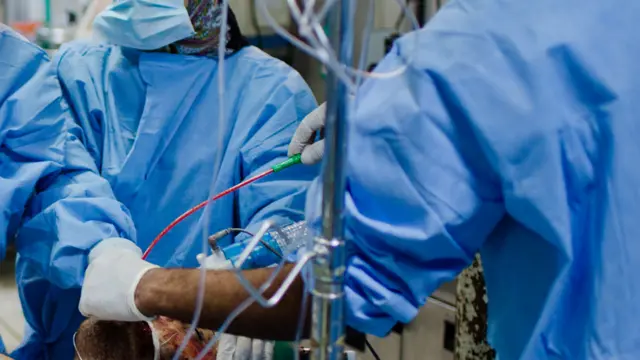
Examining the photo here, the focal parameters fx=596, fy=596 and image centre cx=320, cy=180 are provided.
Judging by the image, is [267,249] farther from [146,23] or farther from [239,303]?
Result: [146,23]

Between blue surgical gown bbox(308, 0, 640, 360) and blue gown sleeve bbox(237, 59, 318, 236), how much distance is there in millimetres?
Result: 698

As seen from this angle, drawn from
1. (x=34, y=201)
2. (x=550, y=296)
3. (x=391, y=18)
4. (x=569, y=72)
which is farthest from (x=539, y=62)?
(x=391, y=18)

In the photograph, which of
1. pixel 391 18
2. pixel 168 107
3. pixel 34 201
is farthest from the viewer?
pixel 391 18

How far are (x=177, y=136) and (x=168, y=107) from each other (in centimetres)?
8

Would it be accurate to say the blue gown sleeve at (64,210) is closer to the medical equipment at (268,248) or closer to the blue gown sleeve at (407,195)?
the medical equipment at (268,248)

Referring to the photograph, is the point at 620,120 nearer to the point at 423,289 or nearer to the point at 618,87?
the point at 618,87

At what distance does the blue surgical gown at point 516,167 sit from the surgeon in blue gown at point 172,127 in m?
0.74

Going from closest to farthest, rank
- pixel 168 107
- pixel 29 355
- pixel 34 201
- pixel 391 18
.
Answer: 1. pixel 34 201
2. pixel 29 355
3. pixel 168 107
4. pixel 391 18

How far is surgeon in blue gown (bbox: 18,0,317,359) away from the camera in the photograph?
1.46m

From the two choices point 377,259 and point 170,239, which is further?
point 170,239

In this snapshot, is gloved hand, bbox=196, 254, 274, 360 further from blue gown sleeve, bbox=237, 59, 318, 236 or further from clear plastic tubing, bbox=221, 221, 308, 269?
blue gown sleeve, bbox=237, 59, 318, 236

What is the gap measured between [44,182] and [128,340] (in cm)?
42

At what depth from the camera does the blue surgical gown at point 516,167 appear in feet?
2.05

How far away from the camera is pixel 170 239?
1.51 meters
